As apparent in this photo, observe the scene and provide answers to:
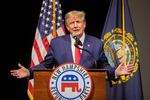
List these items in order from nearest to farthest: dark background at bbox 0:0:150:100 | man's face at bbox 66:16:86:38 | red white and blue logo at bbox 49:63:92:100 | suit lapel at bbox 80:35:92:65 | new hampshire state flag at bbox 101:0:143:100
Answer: red white and blue logo at bbox 49:63:92:100 < suit lapel at bbox 80:35:92:65 < man's face at bbox 66:16:86:38 < new hampshire state flag at bbox 101:0:143:100 < dark background at bbox 0:0:150:100

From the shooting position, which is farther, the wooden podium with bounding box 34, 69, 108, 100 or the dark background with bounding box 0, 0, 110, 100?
the dark background with bounding box 0, 0, 110, 100

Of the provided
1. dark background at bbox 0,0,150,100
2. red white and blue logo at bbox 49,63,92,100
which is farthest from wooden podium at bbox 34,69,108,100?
dark background at bbox 0,0,150,100

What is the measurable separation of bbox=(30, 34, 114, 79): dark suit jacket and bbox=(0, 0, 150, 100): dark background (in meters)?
1.81

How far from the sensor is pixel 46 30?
4145 millimetres

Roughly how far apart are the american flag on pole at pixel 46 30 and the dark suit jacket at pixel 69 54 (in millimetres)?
1141

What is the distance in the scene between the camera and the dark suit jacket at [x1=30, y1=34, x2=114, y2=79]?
2727 millimetres

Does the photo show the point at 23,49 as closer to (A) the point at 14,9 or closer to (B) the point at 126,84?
(A) the point at 14,9

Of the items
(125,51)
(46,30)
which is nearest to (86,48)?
(125,51)

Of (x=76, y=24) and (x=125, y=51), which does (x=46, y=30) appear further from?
(x=76, y=24)

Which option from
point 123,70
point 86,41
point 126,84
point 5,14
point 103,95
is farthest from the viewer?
point 5,14

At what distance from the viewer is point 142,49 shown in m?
4.62

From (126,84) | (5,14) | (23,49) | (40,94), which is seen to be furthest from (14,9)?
(40,94)

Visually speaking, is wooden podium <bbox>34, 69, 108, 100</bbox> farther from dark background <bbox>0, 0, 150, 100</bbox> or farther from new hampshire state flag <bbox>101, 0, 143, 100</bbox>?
dark background <bbox>0, 0, 150, 100</bbox>

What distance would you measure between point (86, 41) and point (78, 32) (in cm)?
12
